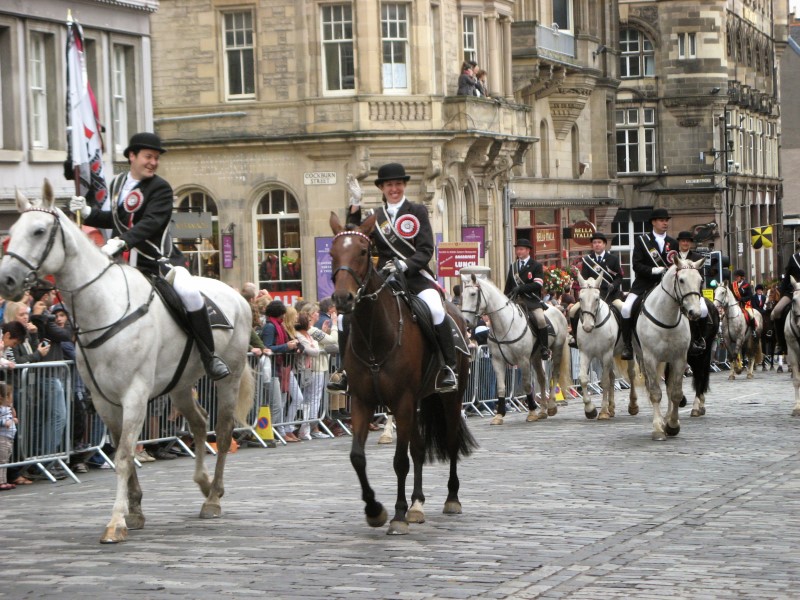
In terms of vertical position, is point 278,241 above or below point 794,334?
above

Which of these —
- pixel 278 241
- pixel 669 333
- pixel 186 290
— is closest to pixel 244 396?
pixel 186 290

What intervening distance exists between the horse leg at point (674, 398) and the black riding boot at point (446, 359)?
300 inches

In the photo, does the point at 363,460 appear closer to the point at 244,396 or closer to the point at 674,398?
the point at 244,396

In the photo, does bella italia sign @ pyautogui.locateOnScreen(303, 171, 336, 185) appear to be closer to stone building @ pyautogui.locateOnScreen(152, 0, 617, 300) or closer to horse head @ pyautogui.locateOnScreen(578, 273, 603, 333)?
stone building @ pyautogui.locateOnScreen(152, 0, 617, 300)

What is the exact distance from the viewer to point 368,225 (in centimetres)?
Result: 1231

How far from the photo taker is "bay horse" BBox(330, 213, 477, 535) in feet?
39.3

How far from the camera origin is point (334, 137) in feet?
140

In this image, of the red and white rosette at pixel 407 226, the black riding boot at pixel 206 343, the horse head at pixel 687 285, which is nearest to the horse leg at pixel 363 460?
the red and white rosette at pixel 407 226

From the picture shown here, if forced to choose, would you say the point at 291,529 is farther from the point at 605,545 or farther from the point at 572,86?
the point at 572,86

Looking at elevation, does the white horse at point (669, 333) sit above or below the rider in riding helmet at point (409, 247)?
below

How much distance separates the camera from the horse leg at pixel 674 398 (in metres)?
20.4

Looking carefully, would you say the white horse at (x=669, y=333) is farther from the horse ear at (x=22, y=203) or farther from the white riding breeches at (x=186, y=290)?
the horse ear at (x=22, y=203)

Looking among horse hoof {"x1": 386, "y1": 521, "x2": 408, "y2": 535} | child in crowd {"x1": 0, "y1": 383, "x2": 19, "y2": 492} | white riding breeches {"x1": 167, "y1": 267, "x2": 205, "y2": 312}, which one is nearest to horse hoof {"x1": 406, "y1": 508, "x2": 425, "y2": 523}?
horse hoof {"x1": 386, "y1": 521, "x2": 408, "y2": 535}

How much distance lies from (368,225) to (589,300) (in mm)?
12532
